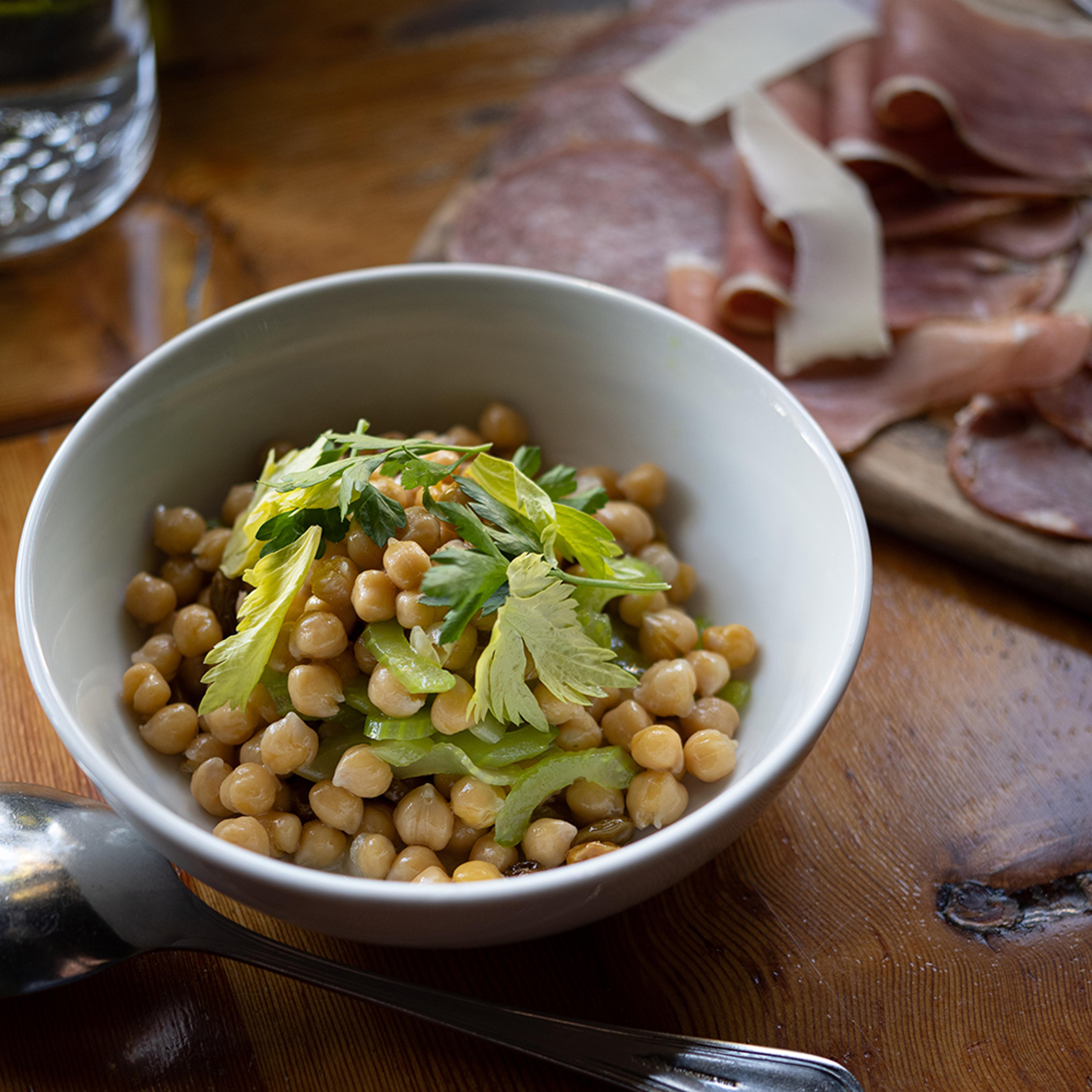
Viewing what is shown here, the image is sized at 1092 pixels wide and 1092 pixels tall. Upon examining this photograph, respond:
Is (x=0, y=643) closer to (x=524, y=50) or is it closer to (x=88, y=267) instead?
(x=88, y=267)

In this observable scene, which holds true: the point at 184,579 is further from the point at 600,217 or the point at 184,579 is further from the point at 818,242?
the point at 818,242

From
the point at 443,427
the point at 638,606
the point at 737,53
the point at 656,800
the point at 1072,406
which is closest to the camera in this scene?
the point at 656,800

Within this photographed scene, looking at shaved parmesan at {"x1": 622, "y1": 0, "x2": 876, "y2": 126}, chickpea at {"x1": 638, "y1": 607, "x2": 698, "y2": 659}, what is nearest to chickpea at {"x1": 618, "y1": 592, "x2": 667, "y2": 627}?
chickpea at {"x1": 638, "y1": 607, "x2": 698, "y2": 659}

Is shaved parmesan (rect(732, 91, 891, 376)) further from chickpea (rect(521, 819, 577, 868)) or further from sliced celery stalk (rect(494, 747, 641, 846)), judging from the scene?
chickpea (rect(521, 819, 577, 868))

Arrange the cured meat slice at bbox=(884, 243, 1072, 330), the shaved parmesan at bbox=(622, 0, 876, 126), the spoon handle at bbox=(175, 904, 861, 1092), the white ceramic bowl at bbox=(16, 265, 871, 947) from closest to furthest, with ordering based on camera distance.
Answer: the white ceramic bowl at bbox=(16, 265, 871, 947) < the spoon handle at bbox=(175, 904, 861, 1092) < the cured meat slice at bbox=(884, 243, 1072, 330) < the shaved parmesan at bbox=(622, 0, 876, 126)

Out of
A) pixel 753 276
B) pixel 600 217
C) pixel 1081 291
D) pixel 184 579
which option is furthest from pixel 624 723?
pixel 1081 291

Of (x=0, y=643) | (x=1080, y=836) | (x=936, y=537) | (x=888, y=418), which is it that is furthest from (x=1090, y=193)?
(x=0, y=643)
